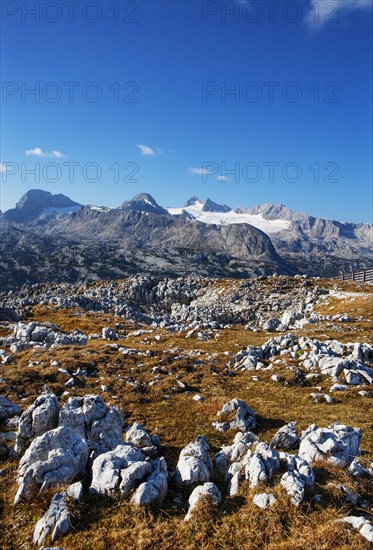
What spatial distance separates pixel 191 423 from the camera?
18234 millimetres

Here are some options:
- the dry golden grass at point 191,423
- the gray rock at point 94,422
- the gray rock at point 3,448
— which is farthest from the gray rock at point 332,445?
the gray rock at point 3,448

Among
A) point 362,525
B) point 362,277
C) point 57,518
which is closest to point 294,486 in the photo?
point 362,525

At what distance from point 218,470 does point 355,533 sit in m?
5.08

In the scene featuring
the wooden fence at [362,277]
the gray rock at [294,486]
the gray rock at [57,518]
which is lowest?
the gray rock at [57,518]

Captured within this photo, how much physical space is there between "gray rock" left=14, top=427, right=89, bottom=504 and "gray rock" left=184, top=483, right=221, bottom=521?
3.95 m

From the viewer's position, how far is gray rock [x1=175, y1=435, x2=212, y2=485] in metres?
11.2

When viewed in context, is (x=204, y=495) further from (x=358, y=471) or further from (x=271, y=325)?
(x=271, y=325)

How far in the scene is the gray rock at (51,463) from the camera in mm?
10516

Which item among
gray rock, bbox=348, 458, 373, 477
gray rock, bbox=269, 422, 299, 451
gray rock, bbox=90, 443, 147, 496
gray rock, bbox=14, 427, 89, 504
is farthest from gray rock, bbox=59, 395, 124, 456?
gray rock, bbox=348, 458, 373, 477

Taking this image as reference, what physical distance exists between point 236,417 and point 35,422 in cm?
981

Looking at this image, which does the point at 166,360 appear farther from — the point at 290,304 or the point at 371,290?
the point at 371,290

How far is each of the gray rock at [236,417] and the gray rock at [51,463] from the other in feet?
26.5

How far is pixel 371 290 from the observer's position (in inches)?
2542

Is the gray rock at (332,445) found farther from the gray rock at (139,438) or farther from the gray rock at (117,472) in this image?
the gray rock at (139,438)
